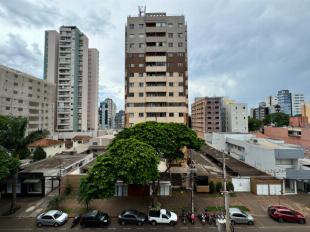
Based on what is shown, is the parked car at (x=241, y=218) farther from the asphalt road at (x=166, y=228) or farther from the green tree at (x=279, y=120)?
the green tree at (x=279, y=120)

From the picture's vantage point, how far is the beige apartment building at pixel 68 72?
103312 millimetres

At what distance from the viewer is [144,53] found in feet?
187

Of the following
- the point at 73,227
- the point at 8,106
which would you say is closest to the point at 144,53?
the point at 73,227

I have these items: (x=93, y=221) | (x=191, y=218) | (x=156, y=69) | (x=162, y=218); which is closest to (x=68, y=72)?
(x=156, y=69)

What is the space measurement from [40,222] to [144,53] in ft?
141

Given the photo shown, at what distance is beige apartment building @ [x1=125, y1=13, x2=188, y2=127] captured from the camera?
184 feet

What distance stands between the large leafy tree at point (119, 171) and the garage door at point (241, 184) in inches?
668

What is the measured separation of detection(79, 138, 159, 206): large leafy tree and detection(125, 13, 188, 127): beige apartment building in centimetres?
2898

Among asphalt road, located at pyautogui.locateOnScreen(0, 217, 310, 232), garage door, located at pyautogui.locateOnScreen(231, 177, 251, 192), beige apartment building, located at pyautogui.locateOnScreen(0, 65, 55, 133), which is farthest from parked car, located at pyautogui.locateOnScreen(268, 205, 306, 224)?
beige apartment building, located at pyautogui.locateOnScreen(0, 65, 55, 133)

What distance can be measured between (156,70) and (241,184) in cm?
3215

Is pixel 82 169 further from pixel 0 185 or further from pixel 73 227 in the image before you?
pixel 73 227

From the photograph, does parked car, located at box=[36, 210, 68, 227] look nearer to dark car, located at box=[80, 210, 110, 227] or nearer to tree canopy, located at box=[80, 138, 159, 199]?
dark car, located at box=[80, 210, 110, 227]

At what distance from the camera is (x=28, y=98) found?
84.8 m

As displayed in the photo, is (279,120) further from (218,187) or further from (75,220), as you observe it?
(75,220)
